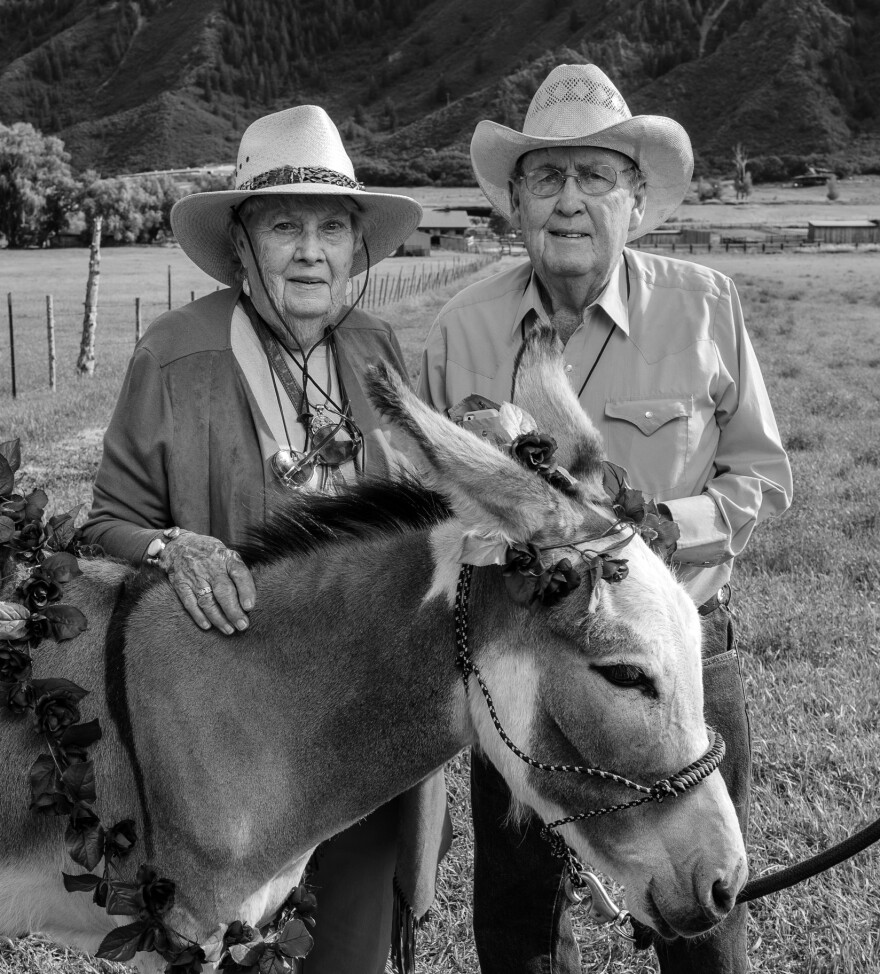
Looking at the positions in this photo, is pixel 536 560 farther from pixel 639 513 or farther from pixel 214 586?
pixel 214 586

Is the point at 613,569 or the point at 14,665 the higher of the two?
the point at 613,569

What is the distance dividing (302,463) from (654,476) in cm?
120

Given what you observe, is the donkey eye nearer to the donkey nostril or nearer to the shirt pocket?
the donkey nostril

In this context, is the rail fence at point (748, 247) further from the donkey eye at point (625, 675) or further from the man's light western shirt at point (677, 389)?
the donkey eye at point (625, 675)

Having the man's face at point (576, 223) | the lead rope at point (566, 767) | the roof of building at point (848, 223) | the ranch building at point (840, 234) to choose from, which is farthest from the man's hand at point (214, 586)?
the roof of building at point (848, 223)

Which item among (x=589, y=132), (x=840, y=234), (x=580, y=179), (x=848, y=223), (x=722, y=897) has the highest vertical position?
(x=589, y=132)

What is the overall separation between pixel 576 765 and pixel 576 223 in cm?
185

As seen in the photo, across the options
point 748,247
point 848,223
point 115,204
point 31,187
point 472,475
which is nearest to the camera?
point 472,475

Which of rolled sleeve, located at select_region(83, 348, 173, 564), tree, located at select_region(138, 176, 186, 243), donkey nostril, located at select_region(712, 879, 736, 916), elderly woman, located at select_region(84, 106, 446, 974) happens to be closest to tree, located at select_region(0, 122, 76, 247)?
tree, located at select_region(138, 176, 186, 243)

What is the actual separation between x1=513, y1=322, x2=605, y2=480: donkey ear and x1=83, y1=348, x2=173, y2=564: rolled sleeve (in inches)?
46.4

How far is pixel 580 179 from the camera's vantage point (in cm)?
327

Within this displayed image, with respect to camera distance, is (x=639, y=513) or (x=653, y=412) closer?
(x=639, y=513)

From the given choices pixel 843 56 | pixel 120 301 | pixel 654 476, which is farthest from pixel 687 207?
pixel 654 476

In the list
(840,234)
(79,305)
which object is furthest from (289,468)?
(840,234)
